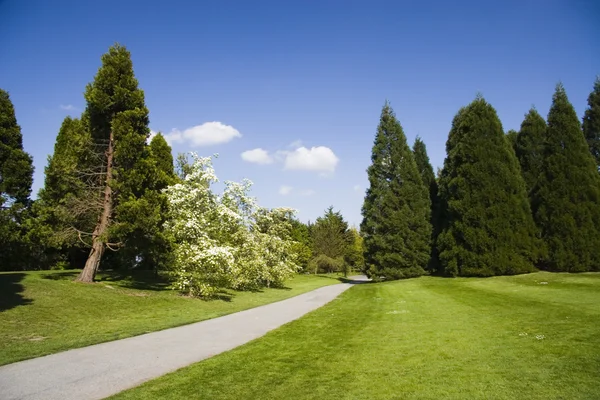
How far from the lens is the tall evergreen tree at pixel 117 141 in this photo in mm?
19828

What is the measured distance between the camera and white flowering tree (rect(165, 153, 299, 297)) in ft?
66.9

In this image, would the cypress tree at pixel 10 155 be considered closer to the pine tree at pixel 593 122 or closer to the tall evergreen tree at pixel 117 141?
the tall evergreen tree at pixel 117 141

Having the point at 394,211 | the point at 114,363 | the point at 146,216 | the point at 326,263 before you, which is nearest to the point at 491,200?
the point at 394,211

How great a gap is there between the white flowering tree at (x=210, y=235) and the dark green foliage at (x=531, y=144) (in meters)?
28.7

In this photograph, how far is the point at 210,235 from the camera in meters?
22.7

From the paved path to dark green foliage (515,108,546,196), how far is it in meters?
37.5

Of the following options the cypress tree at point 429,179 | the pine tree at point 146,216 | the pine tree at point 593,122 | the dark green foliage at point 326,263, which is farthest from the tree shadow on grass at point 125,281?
the pine tree at point 593,122

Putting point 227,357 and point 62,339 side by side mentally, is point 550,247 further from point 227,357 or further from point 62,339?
point 62,339

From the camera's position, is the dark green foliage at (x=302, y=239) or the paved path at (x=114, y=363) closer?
the paved path at (x=114, y=363)

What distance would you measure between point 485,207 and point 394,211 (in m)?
9.32

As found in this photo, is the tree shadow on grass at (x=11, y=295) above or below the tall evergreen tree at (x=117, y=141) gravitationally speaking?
below

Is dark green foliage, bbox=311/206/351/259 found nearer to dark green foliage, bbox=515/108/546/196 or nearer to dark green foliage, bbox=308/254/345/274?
dark green foliage, bbox=308/254/345/274

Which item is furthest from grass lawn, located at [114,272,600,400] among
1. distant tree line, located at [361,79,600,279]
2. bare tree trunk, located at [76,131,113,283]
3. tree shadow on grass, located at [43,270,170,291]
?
distant tree line, located at [361,79,600,279]

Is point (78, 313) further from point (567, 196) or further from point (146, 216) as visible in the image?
point (567, 196)
